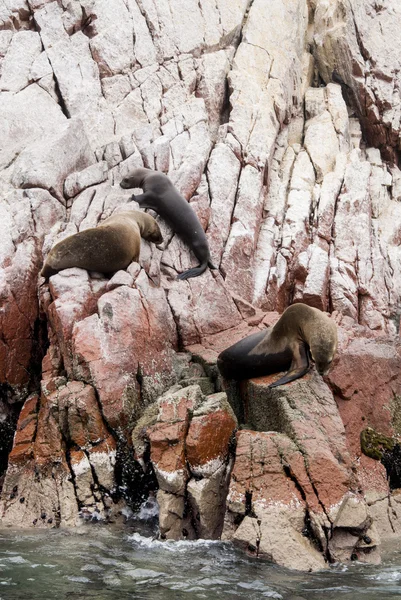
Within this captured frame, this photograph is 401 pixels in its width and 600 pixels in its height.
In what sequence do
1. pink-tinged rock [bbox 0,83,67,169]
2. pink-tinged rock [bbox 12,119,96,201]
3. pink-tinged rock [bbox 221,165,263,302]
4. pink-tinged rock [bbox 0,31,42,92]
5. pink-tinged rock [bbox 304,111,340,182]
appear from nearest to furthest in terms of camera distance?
pink-tinged rock [bbox 12,119,96,201] < pink-tinged rock [bbox 221,165,263,302] < pink-tinged rock [bbox 0,83,67,169] < pink-tinged rock [bbox 0,31,42,92] < pink-tinged rock [bbox 304,111,340,182]

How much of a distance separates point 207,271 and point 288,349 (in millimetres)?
3351

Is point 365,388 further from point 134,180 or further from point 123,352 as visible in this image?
point 134,180

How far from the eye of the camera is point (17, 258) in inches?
436

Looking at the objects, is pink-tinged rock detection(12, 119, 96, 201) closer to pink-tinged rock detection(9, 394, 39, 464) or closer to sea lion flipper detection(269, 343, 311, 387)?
pink-tinged rock detection(9, 394, 39, 464)

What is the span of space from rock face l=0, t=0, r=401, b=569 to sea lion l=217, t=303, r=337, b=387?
349 mm

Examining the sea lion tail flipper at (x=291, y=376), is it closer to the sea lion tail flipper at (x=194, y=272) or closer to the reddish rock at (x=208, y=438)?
the reddish rock at (x=208, y=438)

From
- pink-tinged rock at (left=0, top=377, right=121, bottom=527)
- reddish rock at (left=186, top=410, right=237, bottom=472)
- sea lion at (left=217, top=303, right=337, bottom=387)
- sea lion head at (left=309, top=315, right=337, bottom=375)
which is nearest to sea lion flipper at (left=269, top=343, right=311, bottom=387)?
sea lion at (left=217, top=303, right=337, bottom=387)

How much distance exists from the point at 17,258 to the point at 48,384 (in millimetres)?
2752

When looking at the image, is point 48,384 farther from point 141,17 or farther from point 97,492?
point 141,17

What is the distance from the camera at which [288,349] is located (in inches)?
376

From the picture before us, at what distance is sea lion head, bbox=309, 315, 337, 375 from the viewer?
30.6ft

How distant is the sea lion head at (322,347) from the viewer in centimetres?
932

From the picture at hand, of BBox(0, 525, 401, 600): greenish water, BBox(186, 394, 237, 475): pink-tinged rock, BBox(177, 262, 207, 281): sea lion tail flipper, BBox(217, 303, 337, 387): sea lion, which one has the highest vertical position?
BBox(177, 262, 207, 281): sea lion tail flipper

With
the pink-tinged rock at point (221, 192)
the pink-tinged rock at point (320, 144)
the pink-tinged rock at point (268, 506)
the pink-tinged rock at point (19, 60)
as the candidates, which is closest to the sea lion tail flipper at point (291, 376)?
the pink-tinged rock at point (268, 506)
